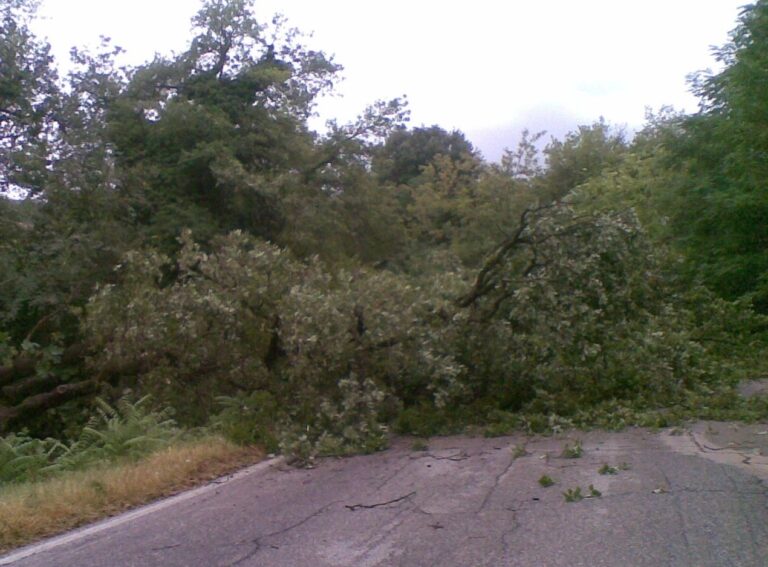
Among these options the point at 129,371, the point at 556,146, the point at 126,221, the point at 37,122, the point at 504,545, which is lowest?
the point at 504,545

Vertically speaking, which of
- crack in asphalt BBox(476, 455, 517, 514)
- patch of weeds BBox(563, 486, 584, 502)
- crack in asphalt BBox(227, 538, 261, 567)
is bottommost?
crack in asphalt BBox(227, 538, 261, 567)

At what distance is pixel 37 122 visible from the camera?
14.2 metres

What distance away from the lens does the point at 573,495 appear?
753 cm

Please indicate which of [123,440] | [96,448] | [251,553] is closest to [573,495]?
[251,553]

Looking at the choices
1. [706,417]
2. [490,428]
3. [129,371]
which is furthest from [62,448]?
[706,417]

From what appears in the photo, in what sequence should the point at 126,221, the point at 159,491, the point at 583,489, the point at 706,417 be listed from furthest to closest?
the point at 126,221 → the point at 706,417 → the point at 159,491 → the point at 583,489

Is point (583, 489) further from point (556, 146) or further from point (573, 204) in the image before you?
point (556, 146)

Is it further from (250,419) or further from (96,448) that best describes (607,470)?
(96,448)

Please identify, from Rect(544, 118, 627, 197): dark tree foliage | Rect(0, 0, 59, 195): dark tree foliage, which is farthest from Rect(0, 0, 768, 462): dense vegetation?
Rect(544, 118, 627, 197): dark tree foliage

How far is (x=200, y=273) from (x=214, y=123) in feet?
25.3

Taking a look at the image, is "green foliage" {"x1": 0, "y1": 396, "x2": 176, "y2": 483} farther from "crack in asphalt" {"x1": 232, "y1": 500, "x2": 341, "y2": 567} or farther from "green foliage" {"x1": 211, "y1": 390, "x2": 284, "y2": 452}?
"crack in asphalt" {"x1": 232, "y1": 500, "x2": 341, "y2": 567}

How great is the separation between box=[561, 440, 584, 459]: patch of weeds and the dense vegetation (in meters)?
1.65

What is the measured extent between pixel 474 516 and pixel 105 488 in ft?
11.3

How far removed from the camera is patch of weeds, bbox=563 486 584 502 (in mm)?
7461
